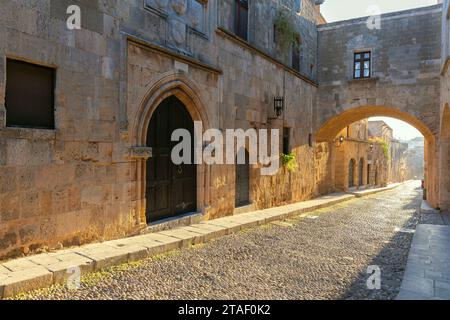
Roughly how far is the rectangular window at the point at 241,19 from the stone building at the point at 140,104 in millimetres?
48

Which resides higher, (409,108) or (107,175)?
(409,108)

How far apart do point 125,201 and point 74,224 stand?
2.79 ft

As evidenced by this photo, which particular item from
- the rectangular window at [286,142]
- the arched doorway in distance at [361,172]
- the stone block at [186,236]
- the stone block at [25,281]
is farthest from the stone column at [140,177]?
the arched doorway in distance at [361,172]

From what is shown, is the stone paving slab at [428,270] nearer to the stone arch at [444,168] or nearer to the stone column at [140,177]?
the stone column at [140,177]

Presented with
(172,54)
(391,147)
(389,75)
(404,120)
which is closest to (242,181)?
(172,54)

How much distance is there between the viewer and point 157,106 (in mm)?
5773

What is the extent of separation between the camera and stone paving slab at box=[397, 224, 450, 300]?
3062 mm

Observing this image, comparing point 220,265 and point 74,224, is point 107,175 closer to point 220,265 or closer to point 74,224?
point 74,224

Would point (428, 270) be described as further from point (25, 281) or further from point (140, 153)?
point (25, 281)

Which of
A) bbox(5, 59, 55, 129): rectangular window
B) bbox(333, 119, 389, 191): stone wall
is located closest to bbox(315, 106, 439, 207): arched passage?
bbox(333, 119, 389, 191): stone wall

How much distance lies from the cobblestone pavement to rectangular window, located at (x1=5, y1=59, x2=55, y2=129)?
1.98 m

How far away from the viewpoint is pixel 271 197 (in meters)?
9.42

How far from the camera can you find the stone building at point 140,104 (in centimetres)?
384
